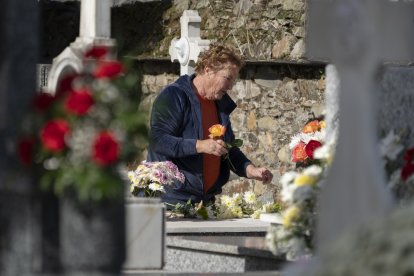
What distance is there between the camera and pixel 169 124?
9.38 metres

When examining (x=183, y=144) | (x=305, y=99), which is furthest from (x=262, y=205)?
(x=305, y=99)

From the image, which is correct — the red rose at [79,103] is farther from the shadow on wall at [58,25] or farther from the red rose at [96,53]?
the shadow on wall at [58,25]

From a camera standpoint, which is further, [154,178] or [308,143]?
[154,178]

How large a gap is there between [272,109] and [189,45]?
396 centimetres

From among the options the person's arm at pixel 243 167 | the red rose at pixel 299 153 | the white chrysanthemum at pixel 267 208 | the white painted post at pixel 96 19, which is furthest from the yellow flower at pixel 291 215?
the white chrysanthemum at pixel 267 208

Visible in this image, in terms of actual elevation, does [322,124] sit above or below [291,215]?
above

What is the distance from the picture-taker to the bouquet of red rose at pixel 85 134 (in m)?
5.64

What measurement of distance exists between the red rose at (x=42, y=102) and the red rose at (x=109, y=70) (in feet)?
0.67

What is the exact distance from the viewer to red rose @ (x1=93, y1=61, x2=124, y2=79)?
5855mm

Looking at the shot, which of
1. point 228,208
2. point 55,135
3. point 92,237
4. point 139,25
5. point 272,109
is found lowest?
point 228,208

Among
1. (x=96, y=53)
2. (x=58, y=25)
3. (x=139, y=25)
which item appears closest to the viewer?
(x=96, y=53)

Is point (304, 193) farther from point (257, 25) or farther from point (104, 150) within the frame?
point (257, 25)

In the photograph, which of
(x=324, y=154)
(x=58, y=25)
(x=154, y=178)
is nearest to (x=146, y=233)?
(x=324, y=154)

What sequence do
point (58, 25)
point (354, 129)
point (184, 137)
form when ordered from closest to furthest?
point (354, 129), point (184, 137), point (58, 25)
